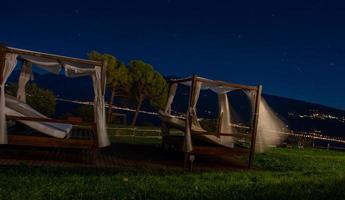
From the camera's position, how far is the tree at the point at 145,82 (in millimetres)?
41375

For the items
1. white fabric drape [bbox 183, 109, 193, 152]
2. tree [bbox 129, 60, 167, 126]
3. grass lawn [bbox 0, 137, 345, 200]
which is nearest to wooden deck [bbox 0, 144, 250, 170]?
white fabric drape [bbox 183, 109, 193, 152]

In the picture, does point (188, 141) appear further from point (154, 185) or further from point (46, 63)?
point (46, 63)

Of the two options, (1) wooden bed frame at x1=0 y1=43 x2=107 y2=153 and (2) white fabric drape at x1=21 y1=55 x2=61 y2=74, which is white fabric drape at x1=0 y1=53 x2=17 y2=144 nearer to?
(1) wooden bed frame at x1=0 y1=43 x2=107 y2=153

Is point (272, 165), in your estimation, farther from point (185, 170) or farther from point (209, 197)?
point (209, 197)

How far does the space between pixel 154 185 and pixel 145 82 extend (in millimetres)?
33136

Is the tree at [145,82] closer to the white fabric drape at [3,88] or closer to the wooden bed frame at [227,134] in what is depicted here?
the wooden bed frame at [227,134]

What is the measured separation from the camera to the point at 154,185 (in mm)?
8516

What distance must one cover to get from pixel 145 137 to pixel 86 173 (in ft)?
50.4

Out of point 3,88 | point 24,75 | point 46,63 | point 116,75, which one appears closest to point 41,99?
point 116,75

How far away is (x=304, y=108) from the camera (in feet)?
640

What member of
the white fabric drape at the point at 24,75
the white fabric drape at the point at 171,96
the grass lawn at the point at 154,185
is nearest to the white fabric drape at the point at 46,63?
the white fabric drape at the point at 24,75

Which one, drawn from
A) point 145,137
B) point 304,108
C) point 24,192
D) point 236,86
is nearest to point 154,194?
point 24,192

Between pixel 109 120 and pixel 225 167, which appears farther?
pixel 109 120

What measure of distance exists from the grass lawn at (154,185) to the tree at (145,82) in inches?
1199
